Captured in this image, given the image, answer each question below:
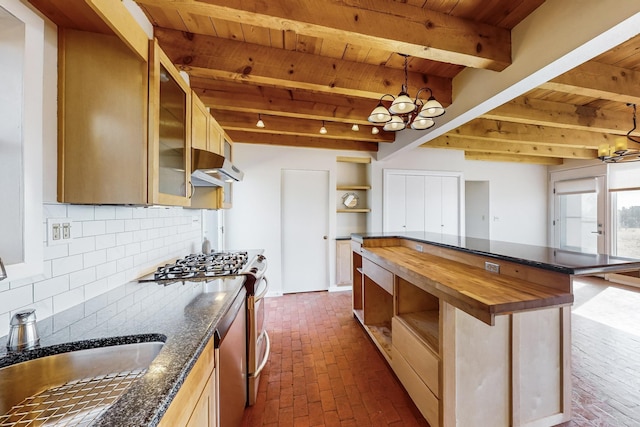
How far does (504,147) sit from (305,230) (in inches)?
149

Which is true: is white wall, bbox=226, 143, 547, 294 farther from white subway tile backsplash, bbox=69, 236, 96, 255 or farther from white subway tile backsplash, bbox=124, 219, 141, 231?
white subway tile backsplash, bbox=69, 236, 96, 255

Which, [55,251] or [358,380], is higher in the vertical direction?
[55,251]

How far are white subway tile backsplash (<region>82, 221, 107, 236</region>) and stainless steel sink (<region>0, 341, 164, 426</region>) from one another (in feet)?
2.12

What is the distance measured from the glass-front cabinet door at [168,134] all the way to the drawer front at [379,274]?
1.60 m

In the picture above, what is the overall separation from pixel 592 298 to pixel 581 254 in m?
3.50

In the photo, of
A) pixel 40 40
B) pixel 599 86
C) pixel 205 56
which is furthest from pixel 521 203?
pixel 40 40

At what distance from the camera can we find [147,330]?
90 cm

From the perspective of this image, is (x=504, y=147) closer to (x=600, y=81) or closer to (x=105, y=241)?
(x=600, y=81)

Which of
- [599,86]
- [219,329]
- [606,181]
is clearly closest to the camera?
[219,329]

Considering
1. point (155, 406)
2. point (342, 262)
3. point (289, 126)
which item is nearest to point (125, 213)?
point (155, 406)

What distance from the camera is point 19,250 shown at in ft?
2.77

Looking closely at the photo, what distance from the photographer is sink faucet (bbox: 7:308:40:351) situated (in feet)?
2.49

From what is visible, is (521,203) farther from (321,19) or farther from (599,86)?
(321,19)

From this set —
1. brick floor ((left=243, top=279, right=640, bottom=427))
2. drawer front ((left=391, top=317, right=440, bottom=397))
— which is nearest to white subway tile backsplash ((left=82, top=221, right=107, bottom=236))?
brick floor ((left=243, top=279, right=640, bottom=427))
